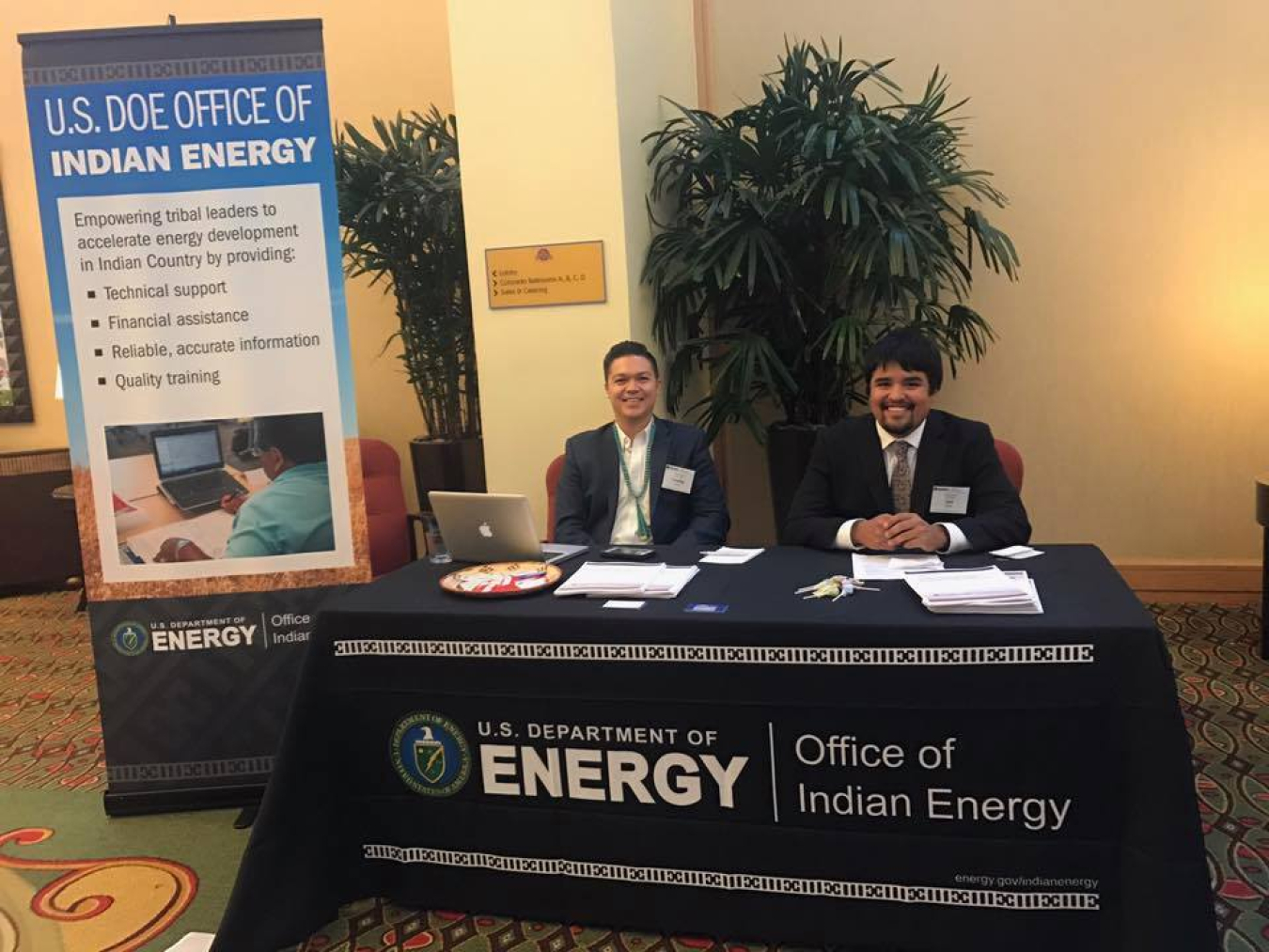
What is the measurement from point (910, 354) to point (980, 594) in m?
0.94

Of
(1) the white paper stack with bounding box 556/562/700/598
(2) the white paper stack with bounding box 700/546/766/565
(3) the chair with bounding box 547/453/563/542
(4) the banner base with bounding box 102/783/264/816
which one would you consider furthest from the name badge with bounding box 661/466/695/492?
(4) the banner base with bounding box 102/783/264/816

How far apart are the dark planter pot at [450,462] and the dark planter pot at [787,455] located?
133 cm

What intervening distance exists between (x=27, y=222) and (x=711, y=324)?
421cm

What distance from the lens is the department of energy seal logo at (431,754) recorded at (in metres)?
2.13

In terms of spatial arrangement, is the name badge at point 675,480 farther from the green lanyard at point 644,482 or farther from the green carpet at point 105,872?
the green carpet at point 105,872

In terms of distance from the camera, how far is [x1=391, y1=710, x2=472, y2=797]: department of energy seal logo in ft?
6.99

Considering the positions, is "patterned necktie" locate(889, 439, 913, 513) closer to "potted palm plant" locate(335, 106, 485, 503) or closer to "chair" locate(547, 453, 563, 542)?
"chair" locate(547, 453, 563, 542)

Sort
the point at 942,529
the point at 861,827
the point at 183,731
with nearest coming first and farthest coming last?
the point at 861,827, the point at 942,529, the point at 183,731

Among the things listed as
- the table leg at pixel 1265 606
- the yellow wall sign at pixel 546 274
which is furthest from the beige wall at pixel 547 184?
the table leg at pixel 1265 606

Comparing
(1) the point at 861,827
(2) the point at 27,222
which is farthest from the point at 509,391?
(2) the point at 27,222

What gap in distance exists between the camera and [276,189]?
2.72 meters

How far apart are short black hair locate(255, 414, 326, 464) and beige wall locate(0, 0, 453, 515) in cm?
263

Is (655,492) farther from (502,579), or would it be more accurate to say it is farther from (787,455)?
(787,455)

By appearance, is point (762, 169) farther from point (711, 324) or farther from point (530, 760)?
point (530, 760)
